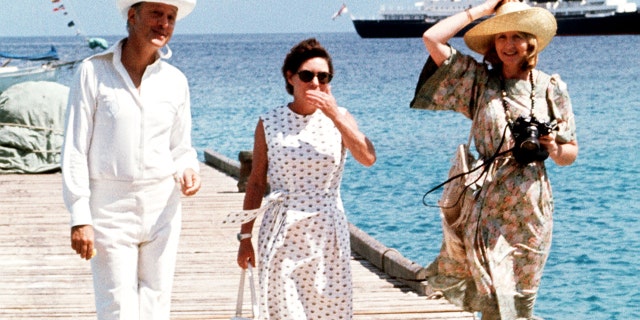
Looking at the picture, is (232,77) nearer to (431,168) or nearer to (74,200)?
(431,168)

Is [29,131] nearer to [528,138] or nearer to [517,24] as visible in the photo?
[517,24]

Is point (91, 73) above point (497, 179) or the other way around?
above

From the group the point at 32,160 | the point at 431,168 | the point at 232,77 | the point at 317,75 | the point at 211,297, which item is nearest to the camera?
the point at 317,75

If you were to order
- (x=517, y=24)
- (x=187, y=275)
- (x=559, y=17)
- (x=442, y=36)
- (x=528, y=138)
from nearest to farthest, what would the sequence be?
(x=528, y=138) < (x=517, y=24) < (x=442, y=36) < (x=187, y=275) < (x=559, y=17)

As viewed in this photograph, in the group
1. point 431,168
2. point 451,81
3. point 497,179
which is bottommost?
point 431,168

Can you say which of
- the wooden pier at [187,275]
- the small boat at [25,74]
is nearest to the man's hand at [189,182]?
the wooden pier at [187,275]

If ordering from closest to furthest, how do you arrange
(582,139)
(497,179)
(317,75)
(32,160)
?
(317,75)
(497,179)
(32,160)
(582,139)

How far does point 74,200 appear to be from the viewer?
147 inches

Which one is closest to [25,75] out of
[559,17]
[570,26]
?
[559,17]

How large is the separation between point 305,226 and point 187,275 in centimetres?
303

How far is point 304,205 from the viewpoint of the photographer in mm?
4223

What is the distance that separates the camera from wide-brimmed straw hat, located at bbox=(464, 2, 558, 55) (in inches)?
171

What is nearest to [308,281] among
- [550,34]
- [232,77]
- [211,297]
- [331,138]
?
[331,138]

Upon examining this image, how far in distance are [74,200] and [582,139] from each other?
2301 centimetres
